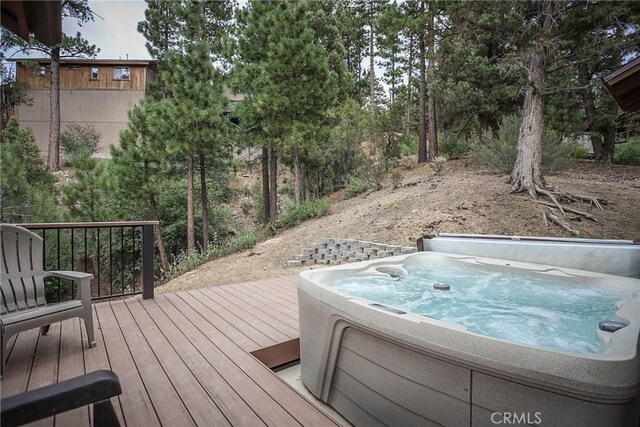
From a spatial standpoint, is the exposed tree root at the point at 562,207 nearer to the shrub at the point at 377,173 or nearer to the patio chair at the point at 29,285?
the shrub at the point at 377,173

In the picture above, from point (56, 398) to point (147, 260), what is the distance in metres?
2.99

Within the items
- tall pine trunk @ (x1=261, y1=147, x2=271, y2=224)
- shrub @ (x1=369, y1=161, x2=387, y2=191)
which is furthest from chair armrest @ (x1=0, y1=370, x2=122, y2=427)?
tall pine trunk @ (x1=261, y1=147, x2=271, y2=224)

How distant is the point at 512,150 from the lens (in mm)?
7641

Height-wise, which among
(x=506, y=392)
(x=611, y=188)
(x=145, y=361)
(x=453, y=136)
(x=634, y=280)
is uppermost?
(x=453, y=136)

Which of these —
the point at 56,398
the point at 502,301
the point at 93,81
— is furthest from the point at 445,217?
the point at 93,81

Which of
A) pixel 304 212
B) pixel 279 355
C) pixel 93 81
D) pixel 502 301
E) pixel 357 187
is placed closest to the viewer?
pixel 279 355

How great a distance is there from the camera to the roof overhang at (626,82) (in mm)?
2291

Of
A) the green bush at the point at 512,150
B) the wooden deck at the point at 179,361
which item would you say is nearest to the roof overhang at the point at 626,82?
the wooden deck at the point at 179,361

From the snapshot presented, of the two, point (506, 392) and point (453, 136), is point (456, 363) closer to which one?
point (506, 392)

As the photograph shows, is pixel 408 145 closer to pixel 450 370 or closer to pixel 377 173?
pixel 377 173

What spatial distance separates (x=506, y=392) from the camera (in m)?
1.37

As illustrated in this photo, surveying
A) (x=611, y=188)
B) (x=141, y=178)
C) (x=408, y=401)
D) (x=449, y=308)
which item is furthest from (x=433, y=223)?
(x=141, y=178)

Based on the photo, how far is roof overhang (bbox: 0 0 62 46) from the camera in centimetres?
109

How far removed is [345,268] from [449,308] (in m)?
0.93
